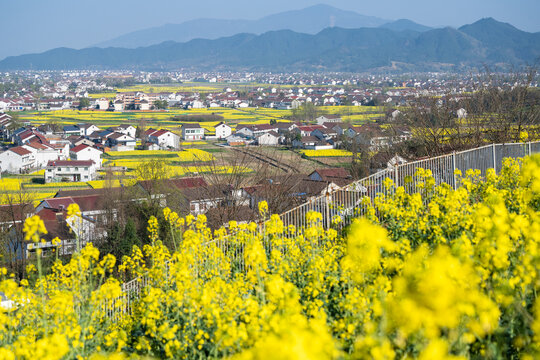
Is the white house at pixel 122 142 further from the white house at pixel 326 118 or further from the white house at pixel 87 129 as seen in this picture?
the white house at pixel 326 118

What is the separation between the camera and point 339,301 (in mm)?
3980

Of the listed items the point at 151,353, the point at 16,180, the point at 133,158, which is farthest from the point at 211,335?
the point at 133,158

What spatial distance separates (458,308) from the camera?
2.59 meters

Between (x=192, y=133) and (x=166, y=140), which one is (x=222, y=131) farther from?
(x=166, y=140)

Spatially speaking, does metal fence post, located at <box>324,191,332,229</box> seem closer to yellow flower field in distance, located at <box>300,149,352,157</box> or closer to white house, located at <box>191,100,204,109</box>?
yellow flower field in distance, located at <box>300,149,352,157</box>

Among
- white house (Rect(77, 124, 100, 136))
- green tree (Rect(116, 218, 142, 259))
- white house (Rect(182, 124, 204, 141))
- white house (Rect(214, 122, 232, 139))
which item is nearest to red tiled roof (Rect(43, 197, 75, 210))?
green tree (Rect(116, 218, 142, 259))

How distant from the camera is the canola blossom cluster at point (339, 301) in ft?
8.22

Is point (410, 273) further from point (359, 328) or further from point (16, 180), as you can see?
point (16, 180)

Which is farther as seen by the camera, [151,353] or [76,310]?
[76,310]

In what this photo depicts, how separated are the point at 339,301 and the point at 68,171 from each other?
34085mm

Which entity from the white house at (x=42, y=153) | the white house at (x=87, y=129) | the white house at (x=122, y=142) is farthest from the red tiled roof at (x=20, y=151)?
the white house at (x=87, y=129)

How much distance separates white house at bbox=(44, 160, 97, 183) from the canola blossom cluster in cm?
3154

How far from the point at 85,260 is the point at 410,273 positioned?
251cm

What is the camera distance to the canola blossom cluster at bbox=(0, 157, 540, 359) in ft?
8.22
